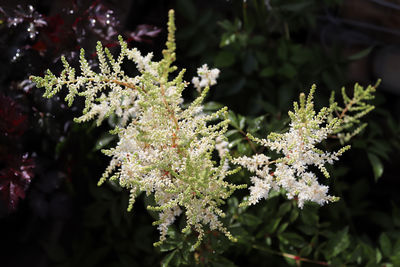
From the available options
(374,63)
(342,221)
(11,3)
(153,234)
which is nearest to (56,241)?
(153,234)

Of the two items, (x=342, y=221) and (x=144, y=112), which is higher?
(x=144, y=112)

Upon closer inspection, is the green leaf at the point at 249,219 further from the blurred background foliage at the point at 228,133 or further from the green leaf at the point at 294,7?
the green leaf at the point at 294,7

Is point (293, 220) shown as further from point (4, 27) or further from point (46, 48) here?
point (4, 27)

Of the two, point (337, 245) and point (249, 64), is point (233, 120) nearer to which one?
point (249, 64)

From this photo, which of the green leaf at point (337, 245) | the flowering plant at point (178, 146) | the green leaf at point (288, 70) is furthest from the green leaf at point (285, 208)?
the green leaf at point (288, 70)

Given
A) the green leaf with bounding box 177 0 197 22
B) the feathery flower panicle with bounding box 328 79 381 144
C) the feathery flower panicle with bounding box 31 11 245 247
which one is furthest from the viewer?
the green leaf with bounding box 177 0 197 22

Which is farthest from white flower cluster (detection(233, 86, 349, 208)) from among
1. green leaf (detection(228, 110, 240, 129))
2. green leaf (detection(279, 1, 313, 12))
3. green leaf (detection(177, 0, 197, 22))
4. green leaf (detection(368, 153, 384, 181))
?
green leaf (detection(177, 0, 197, 22))

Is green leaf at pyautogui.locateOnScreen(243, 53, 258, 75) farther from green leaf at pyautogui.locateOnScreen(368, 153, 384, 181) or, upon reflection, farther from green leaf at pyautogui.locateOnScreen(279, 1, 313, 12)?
green leaf at pyautogui.locateOnScreen(368, 153, 384, 181)

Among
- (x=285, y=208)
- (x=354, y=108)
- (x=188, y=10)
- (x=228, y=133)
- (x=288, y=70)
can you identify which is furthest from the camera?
(x=188, y=10)

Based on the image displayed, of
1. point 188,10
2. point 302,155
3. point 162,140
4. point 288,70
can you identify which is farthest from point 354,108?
point 188,10
